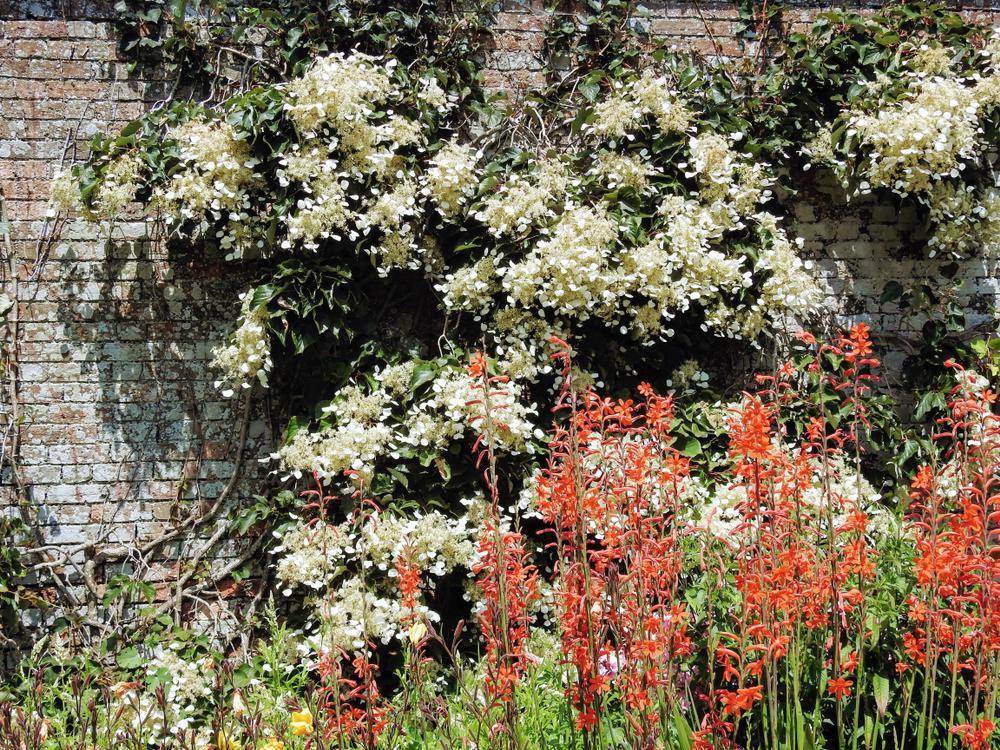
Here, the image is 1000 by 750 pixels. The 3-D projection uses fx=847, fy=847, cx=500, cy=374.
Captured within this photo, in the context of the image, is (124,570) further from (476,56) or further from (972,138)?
(972,138)

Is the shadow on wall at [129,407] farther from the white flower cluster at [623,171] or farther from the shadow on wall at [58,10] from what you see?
the white flower cluster at [623,171]

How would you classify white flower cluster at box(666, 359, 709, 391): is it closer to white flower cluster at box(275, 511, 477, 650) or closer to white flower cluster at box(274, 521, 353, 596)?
white flower cluster at box(275, 511, 477, 650)

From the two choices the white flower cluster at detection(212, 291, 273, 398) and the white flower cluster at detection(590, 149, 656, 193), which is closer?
the white flower cluster at detection(212, 291, 273, 398)

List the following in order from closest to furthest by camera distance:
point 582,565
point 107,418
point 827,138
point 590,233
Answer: point 582,565
point 590,233
point 107,418
point 827,138

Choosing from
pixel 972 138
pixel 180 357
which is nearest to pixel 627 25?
pixel 972 138

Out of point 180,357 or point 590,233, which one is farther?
point 180,357

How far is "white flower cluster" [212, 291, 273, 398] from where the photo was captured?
3.53 m

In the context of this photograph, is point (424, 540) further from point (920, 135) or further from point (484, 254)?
point (920, 135)

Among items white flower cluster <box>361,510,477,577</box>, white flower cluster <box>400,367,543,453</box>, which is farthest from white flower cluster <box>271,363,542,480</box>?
white flower cluster <box>361,510,477,577</box>

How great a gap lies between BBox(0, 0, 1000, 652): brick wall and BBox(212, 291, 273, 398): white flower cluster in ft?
1.12

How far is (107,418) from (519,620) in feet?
9.25

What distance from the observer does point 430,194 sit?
3770 millimetres

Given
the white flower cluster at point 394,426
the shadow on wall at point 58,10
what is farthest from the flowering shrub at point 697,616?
the shadow on wall at point 58,10

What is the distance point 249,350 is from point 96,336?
0.85 m
